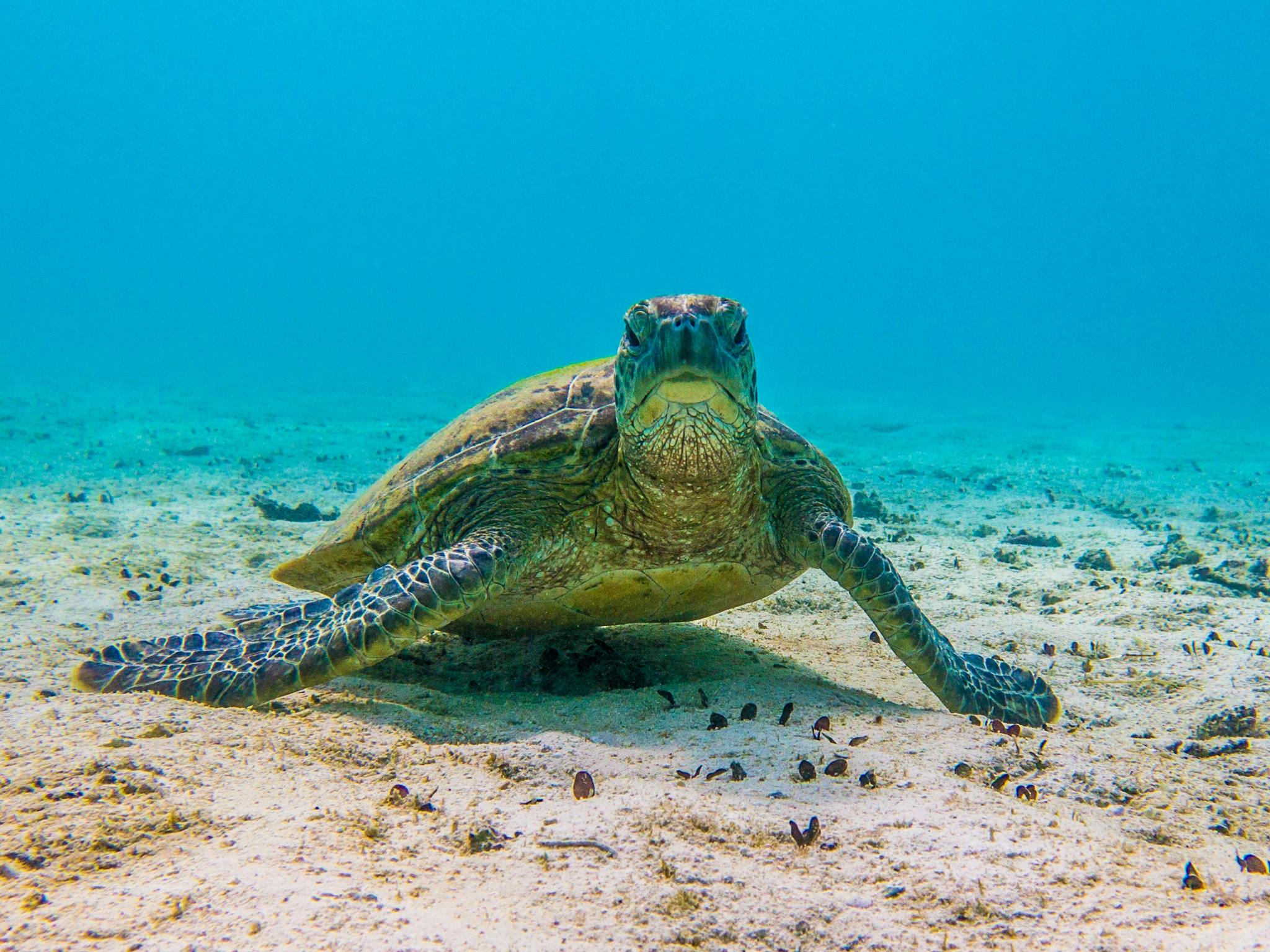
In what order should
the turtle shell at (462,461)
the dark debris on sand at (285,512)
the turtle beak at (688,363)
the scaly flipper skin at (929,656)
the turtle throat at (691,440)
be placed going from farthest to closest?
the dark debris on sand at (285,512) → the turtle shell at (462,461) → the scaly flipper skin at (929,656) → the turtle throat at (691,440) → the turtle beak at (688,363)

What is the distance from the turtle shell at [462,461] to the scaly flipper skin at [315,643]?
76 cm

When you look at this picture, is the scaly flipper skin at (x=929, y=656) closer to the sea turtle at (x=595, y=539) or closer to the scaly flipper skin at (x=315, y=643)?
the sea turtle at (x=595, y=539)

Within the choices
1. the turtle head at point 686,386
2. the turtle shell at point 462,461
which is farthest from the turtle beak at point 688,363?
the turtle shell at point 462,461

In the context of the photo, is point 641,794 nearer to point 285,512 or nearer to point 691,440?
point 691,440

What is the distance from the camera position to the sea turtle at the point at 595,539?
3252mm

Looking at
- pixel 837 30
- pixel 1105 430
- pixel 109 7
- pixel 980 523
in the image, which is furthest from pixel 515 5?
pixel 980 523

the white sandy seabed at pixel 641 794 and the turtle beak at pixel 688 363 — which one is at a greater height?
the turtle beak at pixel 688 363

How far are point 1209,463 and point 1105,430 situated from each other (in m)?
9.92

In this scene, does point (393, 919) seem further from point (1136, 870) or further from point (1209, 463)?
point (1209, 463)

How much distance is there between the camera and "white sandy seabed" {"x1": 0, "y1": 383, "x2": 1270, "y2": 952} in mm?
1655

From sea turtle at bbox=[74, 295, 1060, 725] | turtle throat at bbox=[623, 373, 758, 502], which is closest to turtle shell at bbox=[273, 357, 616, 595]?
sea turtle at bbox=[74, 295, 1060, 725]

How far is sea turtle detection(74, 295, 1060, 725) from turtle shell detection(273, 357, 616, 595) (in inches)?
0.5

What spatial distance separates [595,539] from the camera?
4.07 metres

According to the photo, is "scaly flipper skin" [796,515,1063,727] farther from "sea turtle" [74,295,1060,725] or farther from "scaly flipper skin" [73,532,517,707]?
"scaly flipper skin" [73,532,517,707]
